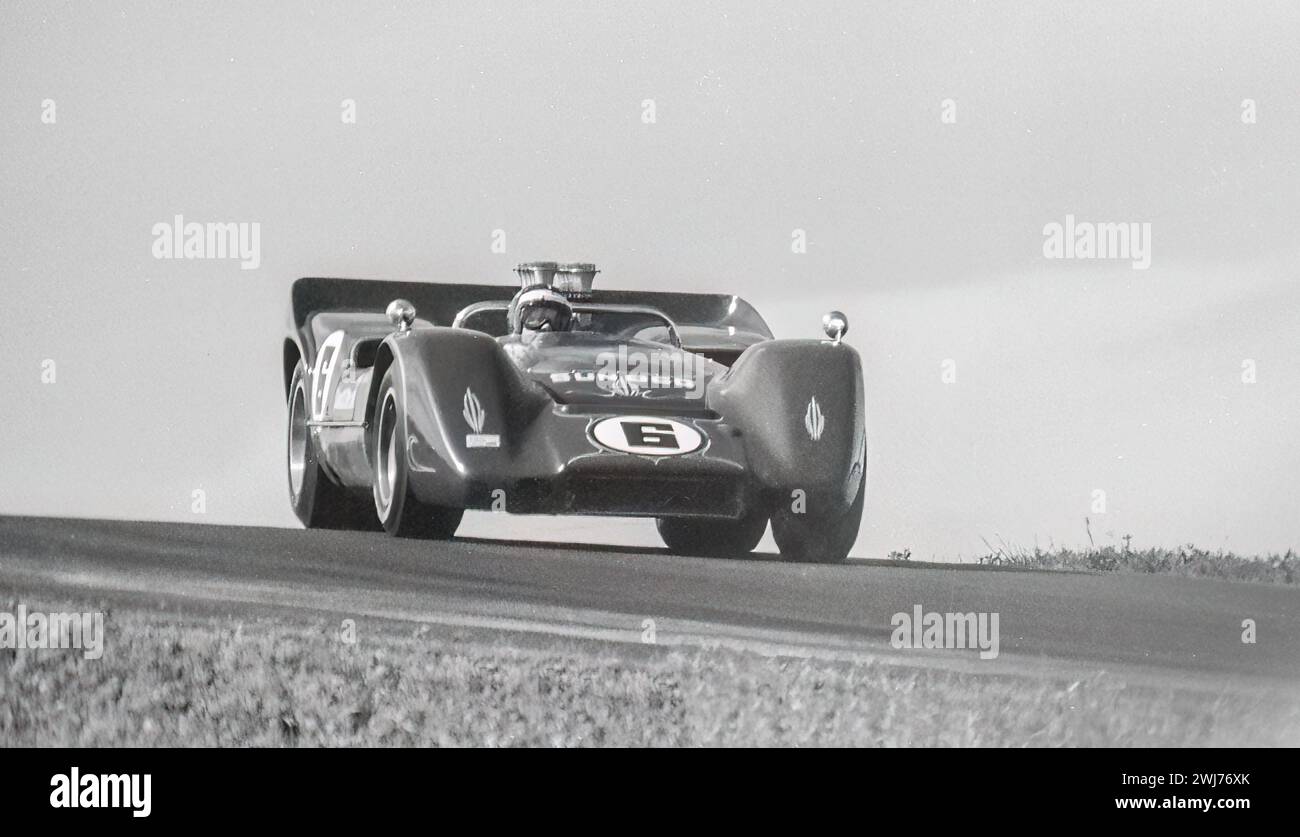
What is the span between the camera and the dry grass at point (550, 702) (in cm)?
508

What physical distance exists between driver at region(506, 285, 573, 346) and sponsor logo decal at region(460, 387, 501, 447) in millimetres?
994

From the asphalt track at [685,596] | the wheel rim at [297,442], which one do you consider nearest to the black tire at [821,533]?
the asphalt track at [685,596]

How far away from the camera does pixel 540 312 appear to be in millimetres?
8172

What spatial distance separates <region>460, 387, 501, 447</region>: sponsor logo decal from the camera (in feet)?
23.4

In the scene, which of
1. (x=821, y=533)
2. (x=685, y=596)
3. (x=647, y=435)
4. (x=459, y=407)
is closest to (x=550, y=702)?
(x=685, y=596)

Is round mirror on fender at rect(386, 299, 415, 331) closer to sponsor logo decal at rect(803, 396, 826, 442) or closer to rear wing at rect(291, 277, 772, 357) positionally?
rear wing at rect(291, 277, 772, 357)

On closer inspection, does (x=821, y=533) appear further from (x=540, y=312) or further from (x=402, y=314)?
(x=402, y=314)

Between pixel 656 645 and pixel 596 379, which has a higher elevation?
pixel 596 379

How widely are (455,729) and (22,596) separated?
2.05 m

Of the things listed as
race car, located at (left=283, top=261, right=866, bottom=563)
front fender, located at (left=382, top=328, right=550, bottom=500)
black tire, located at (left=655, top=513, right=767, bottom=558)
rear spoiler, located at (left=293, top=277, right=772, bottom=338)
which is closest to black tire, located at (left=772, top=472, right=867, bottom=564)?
race car, located at (left=283, top=261, right=866, bottom=563)

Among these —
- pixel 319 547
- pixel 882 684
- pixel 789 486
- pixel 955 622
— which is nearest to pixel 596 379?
pixel 789 486

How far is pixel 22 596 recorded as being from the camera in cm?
624

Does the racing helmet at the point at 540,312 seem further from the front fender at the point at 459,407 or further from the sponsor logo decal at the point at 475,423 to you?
the sponsor logo decal at the point at 475,423
